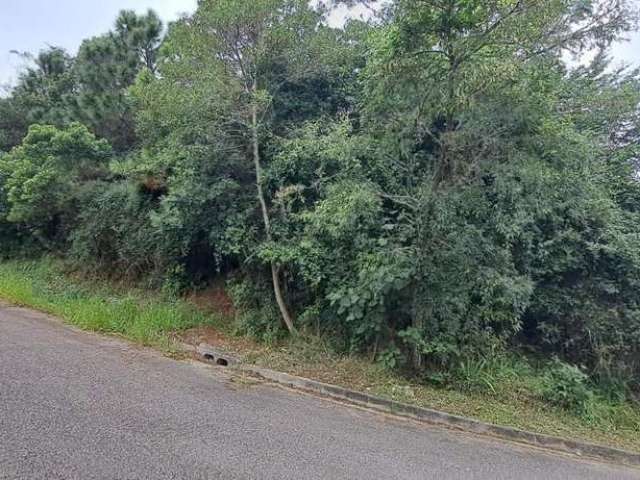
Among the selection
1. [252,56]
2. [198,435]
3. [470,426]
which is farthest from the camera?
[252,56]

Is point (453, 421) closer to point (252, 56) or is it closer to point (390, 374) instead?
point (390, 374)

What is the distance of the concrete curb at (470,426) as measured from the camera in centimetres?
416

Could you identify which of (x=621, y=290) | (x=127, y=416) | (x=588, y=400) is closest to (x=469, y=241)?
(x=588, y=400)

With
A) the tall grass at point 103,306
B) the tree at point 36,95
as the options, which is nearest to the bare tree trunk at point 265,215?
the tall grass at point 103,306

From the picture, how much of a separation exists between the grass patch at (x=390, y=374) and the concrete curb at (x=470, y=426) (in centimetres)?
12

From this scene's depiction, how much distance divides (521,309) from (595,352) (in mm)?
1361

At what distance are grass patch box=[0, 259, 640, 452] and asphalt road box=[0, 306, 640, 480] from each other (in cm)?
52

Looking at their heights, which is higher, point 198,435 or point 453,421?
point 453,421

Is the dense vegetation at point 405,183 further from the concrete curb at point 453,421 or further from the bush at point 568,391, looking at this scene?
the concrete curb at point 453,421

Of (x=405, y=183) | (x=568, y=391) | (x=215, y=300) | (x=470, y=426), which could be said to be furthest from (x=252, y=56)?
(x=568, y=391)

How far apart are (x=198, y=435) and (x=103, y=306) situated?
4523 millimetres

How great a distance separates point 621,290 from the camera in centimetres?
601

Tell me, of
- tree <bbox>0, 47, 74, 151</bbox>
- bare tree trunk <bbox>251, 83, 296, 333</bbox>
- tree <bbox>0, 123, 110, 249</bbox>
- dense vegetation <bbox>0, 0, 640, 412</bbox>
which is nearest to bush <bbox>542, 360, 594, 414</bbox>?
dense vegetation <bbox>0, 0, 640, 412</bbox>

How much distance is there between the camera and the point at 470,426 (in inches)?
169
